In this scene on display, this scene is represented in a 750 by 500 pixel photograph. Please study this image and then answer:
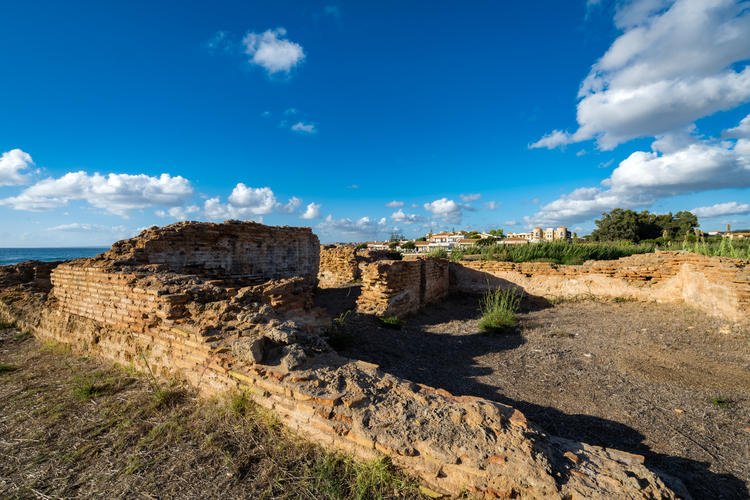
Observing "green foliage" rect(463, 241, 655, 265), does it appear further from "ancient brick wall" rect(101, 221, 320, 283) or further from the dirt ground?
"ancient brick wall" rect(101, 221, 320, 283)

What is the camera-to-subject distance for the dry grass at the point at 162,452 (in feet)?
6.74

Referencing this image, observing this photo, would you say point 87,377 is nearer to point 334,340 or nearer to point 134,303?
point 134,303

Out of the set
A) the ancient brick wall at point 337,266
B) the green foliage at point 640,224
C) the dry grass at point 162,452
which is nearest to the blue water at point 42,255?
the ancient brick wall at point 337,266

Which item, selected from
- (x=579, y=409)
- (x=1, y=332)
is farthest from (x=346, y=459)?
(x=1, y=332)

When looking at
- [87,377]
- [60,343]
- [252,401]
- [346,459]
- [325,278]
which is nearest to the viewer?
[346,459]

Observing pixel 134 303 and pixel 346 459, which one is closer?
pixel 346 459

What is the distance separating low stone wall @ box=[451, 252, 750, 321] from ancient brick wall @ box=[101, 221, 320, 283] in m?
5.83

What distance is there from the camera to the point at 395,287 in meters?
7.29

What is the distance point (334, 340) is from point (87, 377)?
3.17m

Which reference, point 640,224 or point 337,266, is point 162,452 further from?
point 640,224

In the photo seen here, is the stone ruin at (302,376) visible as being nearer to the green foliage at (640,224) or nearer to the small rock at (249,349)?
the small rock at (249,349)

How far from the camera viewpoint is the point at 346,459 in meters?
2.18

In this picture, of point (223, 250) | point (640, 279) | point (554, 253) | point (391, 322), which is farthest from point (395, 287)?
point (554, 253)

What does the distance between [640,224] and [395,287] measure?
121ft
